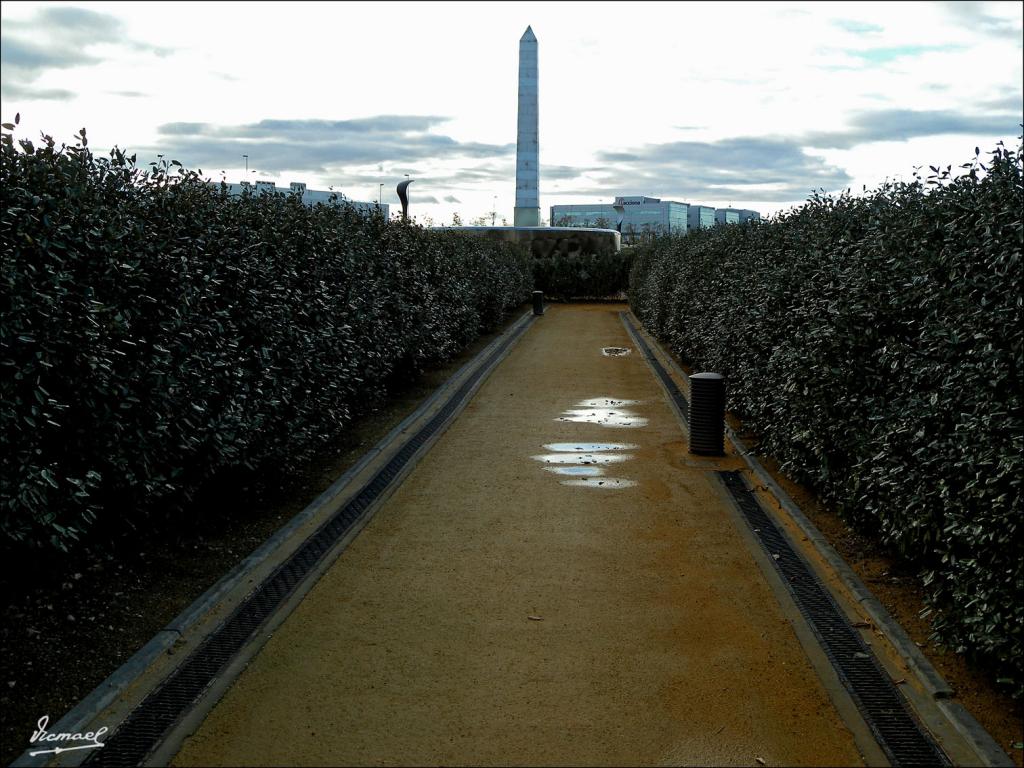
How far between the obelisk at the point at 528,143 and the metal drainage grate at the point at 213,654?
1846 inches

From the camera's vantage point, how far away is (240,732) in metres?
4.67

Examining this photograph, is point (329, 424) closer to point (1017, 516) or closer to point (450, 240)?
point (1017, 516)

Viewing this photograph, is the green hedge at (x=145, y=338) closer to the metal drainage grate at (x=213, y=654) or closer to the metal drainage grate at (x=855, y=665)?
the metal drainage grate at (x=213, y=654)

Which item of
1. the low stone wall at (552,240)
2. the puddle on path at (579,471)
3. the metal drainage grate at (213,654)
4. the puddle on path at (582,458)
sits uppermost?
the low stone wall at (552,240)

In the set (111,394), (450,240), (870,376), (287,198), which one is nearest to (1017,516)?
(870,376)

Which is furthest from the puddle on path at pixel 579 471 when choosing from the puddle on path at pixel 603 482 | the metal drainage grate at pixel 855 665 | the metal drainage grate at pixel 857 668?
the metal drainage grate at pixel 857 668

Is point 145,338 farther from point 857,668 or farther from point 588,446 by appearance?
point 588,446

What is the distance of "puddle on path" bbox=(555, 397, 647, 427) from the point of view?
1356 centimetres

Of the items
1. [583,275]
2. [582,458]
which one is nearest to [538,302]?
[583,275]

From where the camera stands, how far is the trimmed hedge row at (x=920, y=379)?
16.1ft

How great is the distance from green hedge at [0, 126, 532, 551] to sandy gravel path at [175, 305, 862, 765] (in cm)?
144

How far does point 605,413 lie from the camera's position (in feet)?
47.1

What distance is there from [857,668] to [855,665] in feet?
0.14

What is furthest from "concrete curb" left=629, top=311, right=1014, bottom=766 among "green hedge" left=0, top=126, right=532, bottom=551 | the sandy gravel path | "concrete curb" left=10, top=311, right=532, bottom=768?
"green hedge" left=0, top=126, right=532, bottom=551
